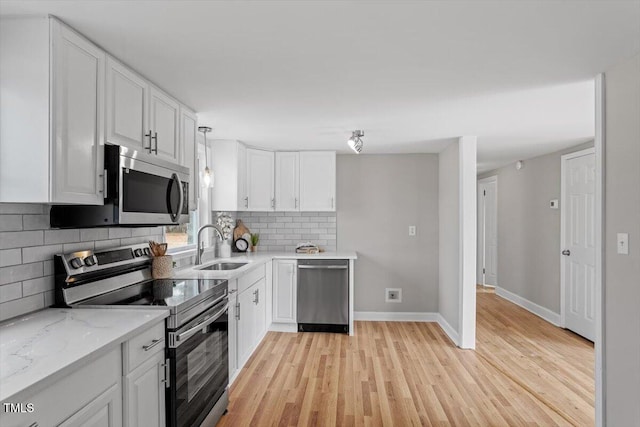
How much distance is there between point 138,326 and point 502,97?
8.70 feet

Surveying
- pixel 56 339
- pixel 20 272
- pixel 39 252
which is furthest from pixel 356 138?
pixel 56 339

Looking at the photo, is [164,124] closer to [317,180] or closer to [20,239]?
[20,239]

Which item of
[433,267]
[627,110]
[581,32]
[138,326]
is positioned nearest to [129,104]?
[138,326]

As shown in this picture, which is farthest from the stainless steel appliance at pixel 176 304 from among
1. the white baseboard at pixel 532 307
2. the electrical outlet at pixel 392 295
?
the white baseboard at pixel 532 307

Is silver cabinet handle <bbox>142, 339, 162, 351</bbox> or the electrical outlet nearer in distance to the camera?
silver cabinet handle <bbox>142, 339, 162, 351</bbox>

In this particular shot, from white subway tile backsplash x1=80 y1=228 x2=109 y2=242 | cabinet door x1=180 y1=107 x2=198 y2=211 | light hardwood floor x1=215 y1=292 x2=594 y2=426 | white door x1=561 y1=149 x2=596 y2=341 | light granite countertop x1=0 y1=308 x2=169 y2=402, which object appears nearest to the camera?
light granite countertop x1=0 y1=308 x2=169 y2=402

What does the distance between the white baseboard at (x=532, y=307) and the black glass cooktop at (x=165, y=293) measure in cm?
429

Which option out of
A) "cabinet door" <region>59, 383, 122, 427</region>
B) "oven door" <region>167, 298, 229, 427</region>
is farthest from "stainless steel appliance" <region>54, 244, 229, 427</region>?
"cabinet door" <region>59, 383, 122, 427</region>

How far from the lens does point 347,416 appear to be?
8.74 ft

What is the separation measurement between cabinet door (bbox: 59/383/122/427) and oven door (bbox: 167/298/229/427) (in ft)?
1.22

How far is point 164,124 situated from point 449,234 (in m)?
3.32

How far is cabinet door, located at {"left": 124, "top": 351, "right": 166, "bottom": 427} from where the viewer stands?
5.43ft

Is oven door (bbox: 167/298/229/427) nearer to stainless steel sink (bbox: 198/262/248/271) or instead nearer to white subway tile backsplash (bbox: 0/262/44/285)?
white subway tile backsplash (bbox: 0/262/44/285)

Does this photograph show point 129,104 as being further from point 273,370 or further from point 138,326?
point 273,370
